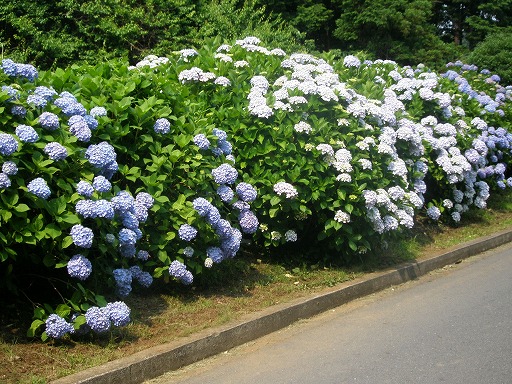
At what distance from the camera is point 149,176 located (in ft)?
22.6

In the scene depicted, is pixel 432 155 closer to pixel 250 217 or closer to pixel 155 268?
pixel 250 217

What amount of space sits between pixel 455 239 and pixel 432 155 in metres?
1.29

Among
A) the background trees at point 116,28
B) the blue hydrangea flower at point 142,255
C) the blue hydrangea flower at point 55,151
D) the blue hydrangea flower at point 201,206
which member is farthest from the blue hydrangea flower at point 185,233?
the background trees at point 116,28

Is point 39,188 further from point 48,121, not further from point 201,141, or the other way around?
point 201,141

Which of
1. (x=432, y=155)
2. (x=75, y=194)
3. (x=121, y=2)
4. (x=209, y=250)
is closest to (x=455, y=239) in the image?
(x=432, y=155)

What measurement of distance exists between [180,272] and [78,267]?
132cm

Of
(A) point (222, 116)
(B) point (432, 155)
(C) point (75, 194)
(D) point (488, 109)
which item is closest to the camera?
(C) point (75, 194)

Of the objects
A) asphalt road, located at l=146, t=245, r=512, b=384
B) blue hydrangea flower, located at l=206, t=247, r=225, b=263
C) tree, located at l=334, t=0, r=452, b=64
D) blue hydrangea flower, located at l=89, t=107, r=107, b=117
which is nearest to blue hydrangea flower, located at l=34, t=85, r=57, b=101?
blue hydrangea flower, located at l=89, t=107, r=107, b=117

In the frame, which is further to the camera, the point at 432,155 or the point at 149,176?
the point at 432,155

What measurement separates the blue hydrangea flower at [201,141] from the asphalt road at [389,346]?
1.87 meters

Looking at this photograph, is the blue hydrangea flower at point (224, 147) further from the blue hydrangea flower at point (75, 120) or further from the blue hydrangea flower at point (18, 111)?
the blue hydrangea flower at point (18, 111)

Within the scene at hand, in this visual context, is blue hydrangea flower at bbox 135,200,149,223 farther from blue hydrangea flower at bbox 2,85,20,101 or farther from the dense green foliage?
the dense green foliage

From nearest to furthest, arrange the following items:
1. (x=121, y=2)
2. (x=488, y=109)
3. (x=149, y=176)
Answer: (x=149, y=176), (x=121, y=2), (x=488, y=109)

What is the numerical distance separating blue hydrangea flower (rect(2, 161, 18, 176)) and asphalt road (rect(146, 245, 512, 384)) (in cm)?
185
